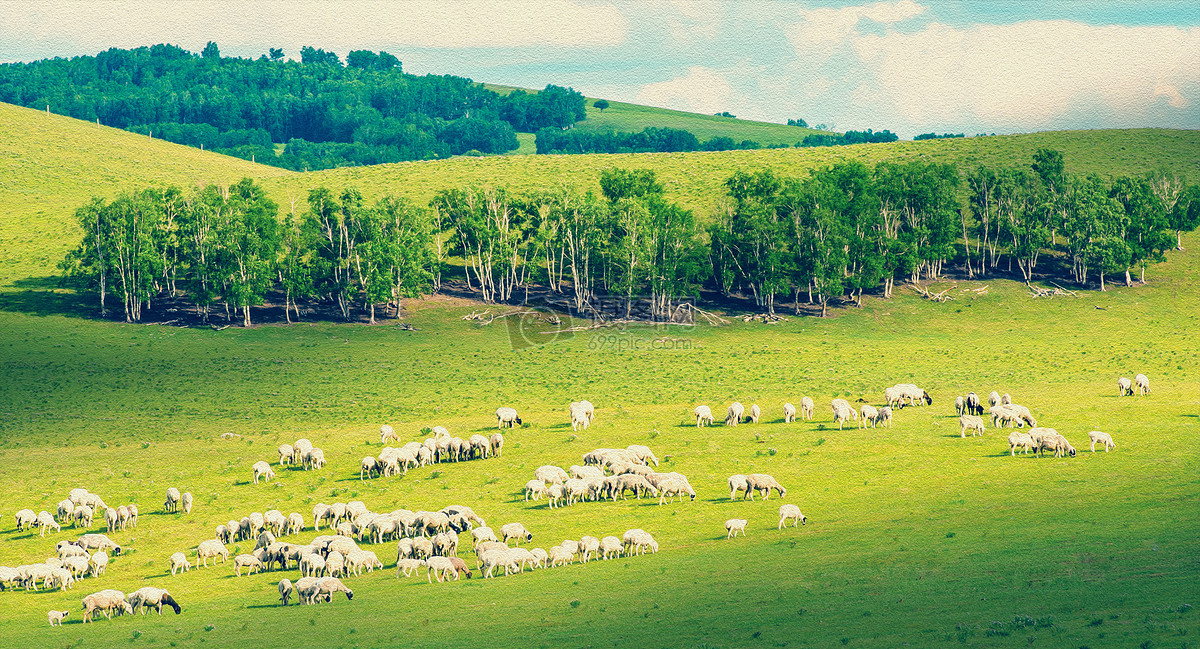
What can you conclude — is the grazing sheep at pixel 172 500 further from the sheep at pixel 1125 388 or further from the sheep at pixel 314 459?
the sheep at pixel 1125 388

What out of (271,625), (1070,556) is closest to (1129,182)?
(1070,556)

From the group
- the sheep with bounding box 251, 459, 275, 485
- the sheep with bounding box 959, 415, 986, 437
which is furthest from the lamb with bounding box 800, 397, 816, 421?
the sheep with bounding box 251, 459, 275, 485

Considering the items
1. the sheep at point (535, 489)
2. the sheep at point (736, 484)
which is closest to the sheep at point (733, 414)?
the sheep at point (736, 484)

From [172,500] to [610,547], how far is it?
2125cm

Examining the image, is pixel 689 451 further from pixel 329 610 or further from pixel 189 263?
pixel 189 263

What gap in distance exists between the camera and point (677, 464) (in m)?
46.0

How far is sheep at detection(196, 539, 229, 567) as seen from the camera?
118 ft

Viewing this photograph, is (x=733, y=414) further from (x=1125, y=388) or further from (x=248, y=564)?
(x=248, y=564)

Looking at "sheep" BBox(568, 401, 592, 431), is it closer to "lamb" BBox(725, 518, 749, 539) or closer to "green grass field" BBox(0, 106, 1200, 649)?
"green grass field" BBox(0, 106, 1200, 649)

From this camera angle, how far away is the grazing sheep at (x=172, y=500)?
142 ft

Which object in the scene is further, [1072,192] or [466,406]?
[1072,192]

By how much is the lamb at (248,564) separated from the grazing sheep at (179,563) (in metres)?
1.89

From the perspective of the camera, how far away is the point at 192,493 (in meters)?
46.5

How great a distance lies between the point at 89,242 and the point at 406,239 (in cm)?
2864
